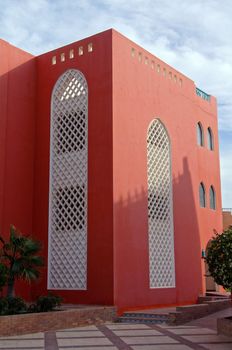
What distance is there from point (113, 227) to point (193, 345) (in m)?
3.59

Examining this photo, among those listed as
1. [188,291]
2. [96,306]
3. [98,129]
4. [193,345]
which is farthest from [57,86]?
[193,345]

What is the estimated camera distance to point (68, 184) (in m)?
11.7

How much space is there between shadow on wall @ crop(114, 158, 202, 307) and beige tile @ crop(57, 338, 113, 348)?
7.77 ft

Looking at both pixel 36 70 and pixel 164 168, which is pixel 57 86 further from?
pixel 164 168

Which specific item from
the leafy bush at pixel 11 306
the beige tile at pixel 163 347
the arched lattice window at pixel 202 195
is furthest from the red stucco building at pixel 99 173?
the beige tile at pixel 163 347

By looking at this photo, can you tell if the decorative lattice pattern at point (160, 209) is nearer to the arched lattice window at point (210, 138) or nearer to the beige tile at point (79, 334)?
the beige tile at point (79, 334)

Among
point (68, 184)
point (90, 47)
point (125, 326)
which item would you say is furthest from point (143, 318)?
point (90, 47)

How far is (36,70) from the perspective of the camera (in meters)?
12.9

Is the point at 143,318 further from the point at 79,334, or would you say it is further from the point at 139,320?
the point at 79,334

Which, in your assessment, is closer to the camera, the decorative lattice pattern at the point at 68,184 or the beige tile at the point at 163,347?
the beige tile at the point at 163,347

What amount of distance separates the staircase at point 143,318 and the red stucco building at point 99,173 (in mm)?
347

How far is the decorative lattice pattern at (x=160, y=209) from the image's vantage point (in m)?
12.0

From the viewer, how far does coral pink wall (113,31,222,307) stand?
10.9 m

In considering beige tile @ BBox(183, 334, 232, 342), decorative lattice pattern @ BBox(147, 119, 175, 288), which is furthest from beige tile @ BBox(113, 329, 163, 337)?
decorative lattice pattern @ BBox(147, 119, 175, 288)
